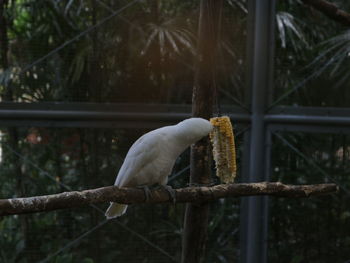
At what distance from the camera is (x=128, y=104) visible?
10.3 ft

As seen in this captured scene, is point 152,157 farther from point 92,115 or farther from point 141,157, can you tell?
point 92,115

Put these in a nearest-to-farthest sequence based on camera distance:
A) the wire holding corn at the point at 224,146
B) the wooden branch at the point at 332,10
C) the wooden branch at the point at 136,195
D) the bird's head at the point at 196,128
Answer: the wooden branch at the point at 136,195, the bird's head at the point at 196,128, the wire holding corn at the point at 224,146, the wooden branch at the point at 332,10

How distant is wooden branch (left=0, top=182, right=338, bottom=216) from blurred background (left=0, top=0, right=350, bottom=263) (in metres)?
1.12

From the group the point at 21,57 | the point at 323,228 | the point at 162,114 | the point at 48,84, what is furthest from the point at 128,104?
the point at 323,228

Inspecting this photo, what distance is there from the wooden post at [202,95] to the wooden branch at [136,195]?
0.36ft

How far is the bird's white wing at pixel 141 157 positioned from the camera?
2094mm

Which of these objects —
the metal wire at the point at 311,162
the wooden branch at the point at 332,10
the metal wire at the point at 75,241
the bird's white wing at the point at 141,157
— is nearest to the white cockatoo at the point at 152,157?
the bird's white wing at the point at 141,157

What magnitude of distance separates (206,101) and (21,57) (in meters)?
1.57

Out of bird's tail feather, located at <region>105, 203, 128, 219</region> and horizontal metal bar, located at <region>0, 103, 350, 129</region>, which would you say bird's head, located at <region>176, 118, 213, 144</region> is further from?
horizontal metal bar, located at <region>0, 103, 350, 129</region>

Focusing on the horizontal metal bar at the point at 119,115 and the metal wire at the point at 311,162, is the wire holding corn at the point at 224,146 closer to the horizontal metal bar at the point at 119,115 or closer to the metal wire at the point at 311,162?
the horizontal metal bar at the point at 119,115

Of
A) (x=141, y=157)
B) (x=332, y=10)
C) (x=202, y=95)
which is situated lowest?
(x=141, y=157)

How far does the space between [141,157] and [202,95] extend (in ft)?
1.21

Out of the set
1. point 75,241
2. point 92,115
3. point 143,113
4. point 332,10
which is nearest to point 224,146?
point 332,10

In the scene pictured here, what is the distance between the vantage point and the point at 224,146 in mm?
2113
